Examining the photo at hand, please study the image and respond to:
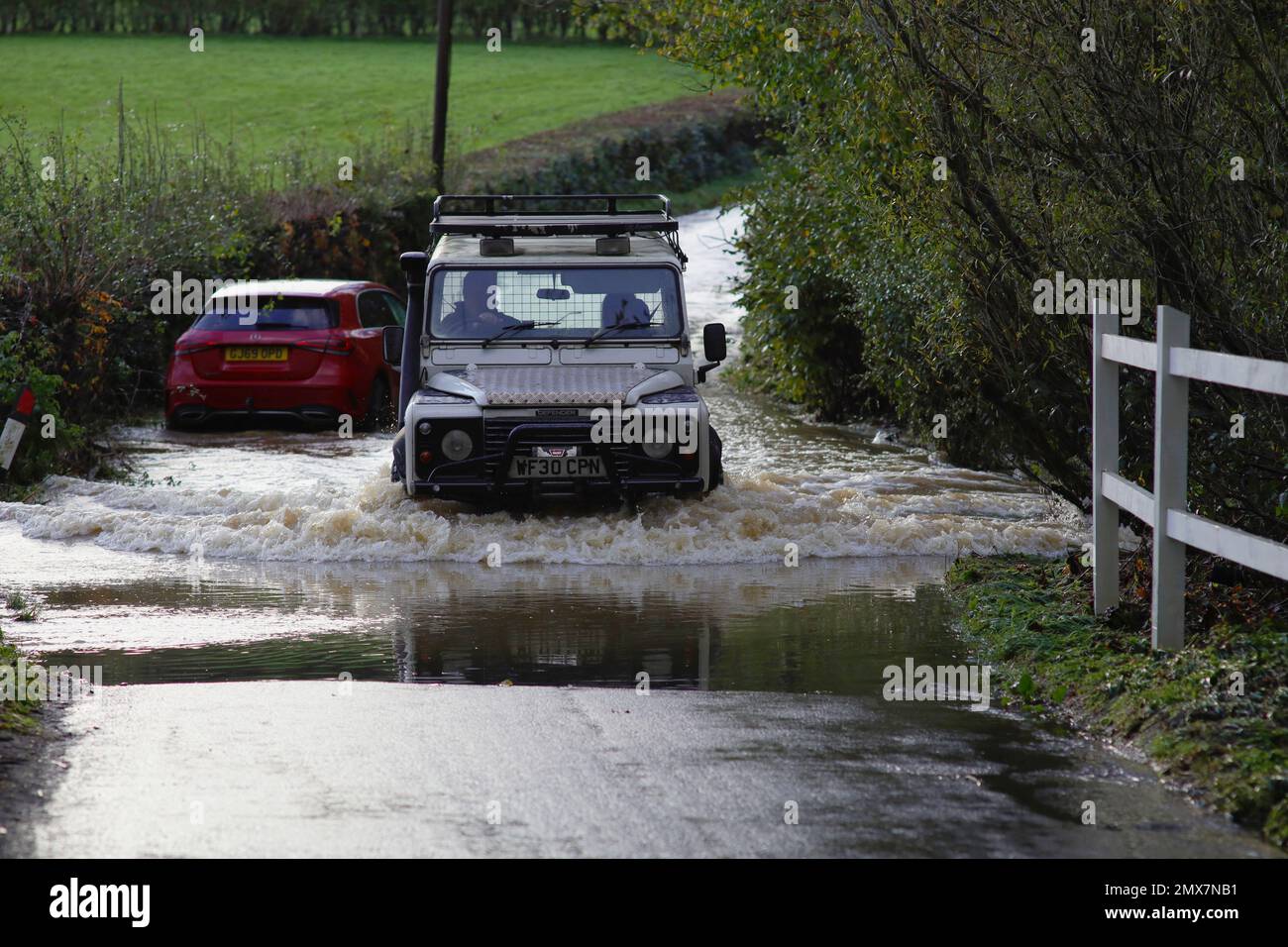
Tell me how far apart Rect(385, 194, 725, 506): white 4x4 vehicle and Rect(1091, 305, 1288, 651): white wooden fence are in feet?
14.0

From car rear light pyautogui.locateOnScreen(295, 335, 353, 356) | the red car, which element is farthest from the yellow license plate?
car rear light pyautogui.locateOnScreen(295, 335, 353, 356)

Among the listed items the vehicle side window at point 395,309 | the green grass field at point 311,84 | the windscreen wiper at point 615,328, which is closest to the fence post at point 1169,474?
the windscreen wiper at point 615,328

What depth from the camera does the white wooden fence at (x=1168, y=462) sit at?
634 cm

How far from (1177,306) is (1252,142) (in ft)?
2.92

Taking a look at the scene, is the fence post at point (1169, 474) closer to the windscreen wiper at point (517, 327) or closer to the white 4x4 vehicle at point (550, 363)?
the white 4x4 vehicle at point (550, 363)

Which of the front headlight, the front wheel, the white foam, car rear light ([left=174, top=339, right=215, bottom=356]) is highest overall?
car rear light ([left=174, top=339, right=215, bottom=356])

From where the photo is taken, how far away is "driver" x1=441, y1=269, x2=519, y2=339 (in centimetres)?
1302

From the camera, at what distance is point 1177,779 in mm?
5977

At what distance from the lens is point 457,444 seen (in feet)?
39.6

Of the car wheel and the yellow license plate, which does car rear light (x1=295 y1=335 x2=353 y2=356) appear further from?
the car wheel

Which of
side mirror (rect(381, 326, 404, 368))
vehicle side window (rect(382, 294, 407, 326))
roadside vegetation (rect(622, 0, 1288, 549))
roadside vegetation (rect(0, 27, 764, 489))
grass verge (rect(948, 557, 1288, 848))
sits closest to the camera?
grass verge (rect(948, 557, 1288, 848))

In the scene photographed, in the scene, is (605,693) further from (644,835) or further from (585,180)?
(585,180)

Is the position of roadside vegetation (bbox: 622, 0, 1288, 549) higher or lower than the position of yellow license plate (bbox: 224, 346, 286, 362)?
higher

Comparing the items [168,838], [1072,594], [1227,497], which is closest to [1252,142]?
[1227,497]
